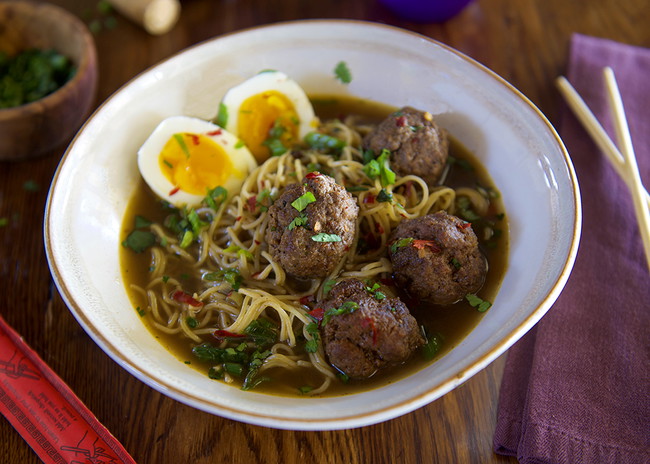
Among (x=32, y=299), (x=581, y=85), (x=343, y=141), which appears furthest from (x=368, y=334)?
(x=581, y=85)

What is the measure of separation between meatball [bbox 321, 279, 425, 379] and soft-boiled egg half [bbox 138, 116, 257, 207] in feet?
3.85

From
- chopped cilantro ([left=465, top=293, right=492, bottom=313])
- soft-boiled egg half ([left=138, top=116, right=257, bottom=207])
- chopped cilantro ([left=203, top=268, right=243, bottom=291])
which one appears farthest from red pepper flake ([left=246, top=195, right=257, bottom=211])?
chopped cilantro ([left=465, top=293, right=492, bottom=313])

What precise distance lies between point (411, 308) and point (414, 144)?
0.90 metres

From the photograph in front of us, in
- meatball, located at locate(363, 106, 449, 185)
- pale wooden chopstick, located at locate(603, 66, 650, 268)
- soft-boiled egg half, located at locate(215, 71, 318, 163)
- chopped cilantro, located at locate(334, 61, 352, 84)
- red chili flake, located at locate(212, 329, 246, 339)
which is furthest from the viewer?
chopped cilantro, located at locate(334, 61, 352, 84)

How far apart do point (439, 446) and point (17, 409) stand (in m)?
1.88

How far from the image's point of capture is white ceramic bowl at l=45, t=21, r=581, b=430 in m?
2.21

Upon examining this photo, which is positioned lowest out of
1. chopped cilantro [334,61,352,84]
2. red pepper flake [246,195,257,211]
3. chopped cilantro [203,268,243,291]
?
chopped cilantro [203,268,243,291]

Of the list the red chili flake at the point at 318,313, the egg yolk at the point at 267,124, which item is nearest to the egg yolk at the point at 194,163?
the egg yolk at the point at 267,124

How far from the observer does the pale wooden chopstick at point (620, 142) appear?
2.93 metres

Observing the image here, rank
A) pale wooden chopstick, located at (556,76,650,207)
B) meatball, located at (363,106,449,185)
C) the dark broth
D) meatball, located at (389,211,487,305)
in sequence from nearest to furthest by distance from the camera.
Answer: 1. the dark broth
2. meatball, located at (389,211,487,305)
3. meatball, located at (363,106,449,185)
4. pale wooden chopstick, located at (556,76,650,207)

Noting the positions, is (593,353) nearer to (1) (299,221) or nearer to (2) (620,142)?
(2) (620,142)

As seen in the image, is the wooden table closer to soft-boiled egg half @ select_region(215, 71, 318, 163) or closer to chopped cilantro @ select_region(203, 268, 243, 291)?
chopped cilantro @ select_region(203, 268, 243, 291)

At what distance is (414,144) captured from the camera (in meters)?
3.07

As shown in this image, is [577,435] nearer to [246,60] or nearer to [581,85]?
[581,85]
